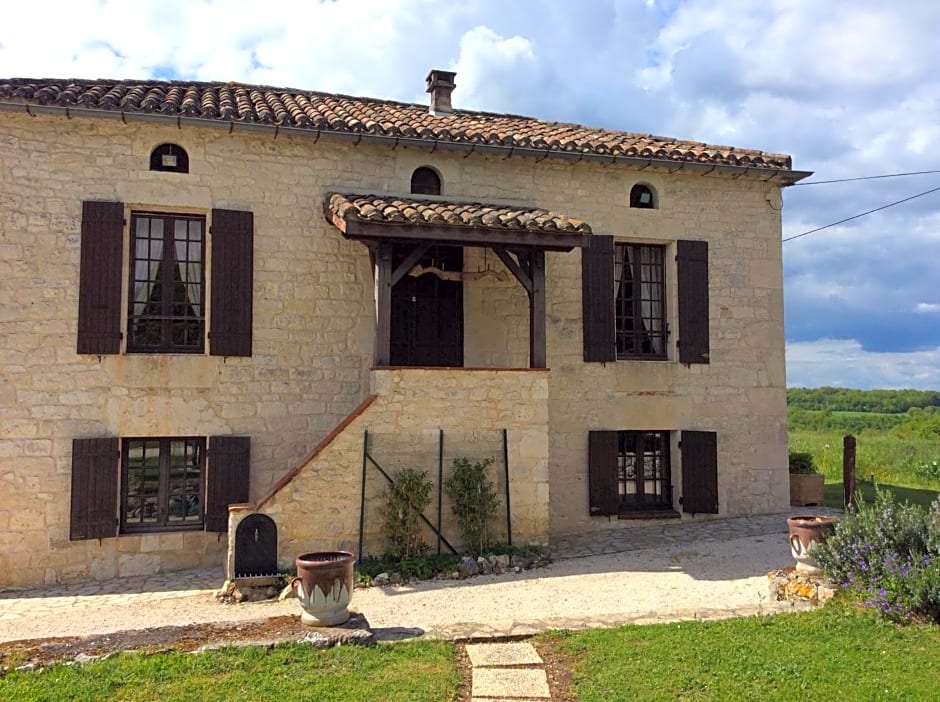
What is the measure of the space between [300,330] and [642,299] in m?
5.07

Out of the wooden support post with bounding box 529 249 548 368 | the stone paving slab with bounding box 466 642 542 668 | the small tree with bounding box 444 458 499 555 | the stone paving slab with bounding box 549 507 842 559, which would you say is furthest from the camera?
the stone paving slab with bounding box 549 507 842 559

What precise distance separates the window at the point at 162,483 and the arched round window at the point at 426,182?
434 centimetres

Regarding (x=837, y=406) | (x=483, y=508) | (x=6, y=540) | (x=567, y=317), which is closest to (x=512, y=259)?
(x=567, y=317)

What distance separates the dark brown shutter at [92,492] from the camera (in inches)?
323

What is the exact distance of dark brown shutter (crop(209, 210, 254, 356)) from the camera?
29.0 ft

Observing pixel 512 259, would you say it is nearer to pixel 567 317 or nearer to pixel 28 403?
pixel 567 317

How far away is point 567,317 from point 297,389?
3.88m

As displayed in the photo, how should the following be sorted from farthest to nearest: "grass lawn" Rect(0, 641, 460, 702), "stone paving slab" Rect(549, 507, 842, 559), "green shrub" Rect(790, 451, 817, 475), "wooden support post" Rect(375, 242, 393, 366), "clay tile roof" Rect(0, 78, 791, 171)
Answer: "green shrub" Rect(790, 451, 817, 475) < "stone paving slab" Rect(549, 507, 842, 559) < "clay tile roof" Rect(0, 78, 791, 171) < "wooden support post" Rect(375, 242, 393, 366) < "grass lawn" Rect(0, 641, 460, 702)

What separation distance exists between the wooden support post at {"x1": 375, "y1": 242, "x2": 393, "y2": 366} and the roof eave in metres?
1.81

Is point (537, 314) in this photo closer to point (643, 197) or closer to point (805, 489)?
point (643, 197)

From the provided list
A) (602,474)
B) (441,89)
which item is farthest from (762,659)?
(441,89)

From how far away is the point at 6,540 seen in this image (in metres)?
8.05

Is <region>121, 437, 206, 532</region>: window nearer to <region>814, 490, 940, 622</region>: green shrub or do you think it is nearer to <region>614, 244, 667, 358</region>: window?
<region>614, 244, 667, 358</region>: window

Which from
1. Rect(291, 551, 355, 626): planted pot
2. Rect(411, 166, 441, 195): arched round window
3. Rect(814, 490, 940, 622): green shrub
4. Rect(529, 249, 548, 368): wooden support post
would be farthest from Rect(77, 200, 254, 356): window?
Rect(814, 490, 940, 622): green shrub
